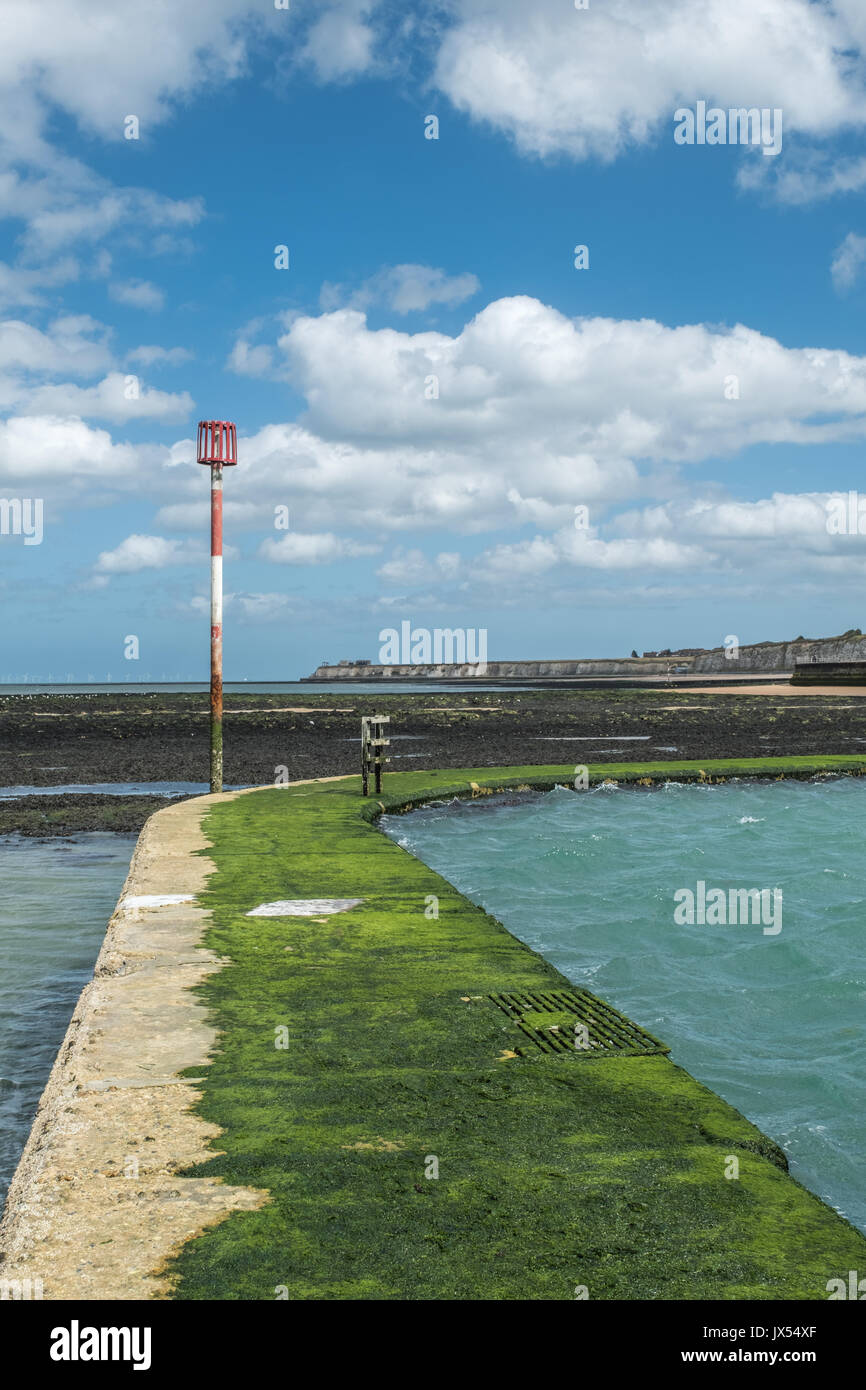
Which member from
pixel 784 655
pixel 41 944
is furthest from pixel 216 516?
pixel 784 655

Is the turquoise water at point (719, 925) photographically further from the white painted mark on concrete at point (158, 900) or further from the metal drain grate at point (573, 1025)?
the white painted mark on concrete at point (158, 900)

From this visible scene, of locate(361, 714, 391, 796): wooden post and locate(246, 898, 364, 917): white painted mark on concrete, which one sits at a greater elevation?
locate(361, 714, 391, 796): wooden post

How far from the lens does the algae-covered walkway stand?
358 centimetres

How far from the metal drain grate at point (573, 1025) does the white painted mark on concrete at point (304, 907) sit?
2.70 m

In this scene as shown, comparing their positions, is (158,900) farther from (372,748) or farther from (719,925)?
(372,748)

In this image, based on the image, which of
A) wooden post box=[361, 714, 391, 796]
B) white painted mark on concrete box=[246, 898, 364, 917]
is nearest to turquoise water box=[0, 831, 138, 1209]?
white painted mark on concrete box=[246, 898, 364, 917]

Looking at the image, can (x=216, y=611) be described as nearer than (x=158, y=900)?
No

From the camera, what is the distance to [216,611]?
18656 millimetres

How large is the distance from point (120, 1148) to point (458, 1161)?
1.38 m

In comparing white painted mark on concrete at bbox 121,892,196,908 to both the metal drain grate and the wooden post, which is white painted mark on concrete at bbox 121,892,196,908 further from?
the wooden post

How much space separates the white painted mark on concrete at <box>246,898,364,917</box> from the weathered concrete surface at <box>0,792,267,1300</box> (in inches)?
54.7

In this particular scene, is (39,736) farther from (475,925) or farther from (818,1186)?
(818,1186)
